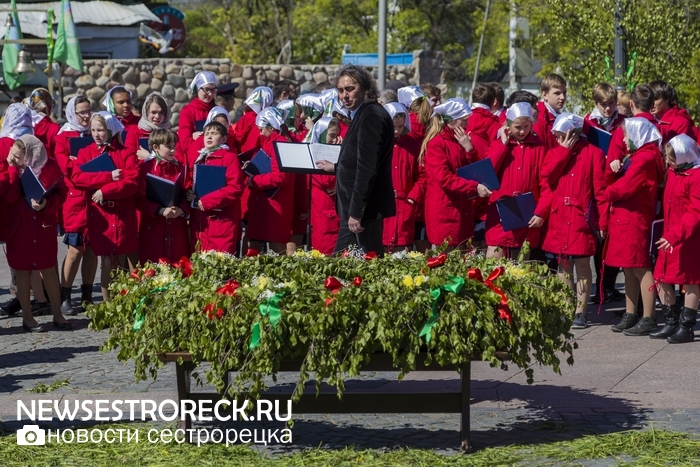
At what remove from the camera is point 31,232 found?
9.59m

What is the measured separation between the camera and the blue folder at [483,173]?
9.29 m

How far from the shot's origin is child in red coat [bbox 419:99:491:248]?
966cm

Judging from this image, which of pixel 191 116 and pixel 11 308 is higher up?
pixel 191 116

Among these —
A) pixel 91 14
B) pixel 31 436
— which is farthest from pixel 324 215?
pixel 91 14

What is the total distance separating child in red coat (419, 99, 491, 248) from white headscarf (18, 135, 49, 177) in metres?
3.17

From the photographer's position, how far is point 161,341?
5.74 meters

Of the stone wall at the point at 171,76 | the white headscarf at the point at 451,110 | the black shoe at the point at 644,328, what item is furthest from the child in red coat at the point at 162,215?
the stone wall at the point at 171,76

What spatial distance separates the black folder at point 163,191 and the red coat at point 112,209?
13 cm

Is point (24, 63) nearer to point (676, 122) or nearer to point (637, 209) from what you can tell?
point (676, 122)

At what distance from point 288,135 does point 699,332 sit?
412 cm

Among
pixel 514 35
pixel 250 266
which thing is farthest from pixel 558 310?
pixel 514 35

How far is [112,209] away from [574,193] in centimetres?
387

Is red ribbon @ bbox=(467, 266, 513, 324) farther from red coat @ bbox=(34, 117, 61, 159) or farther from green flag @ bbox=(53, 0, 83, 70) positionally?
green flag @ bbox=(53, 0, 83, 70)

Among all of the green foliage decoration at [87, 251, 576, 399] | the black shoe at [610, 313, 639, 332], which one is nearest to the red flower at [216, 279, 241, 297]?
the green foliage decoration at [87, 251, 576, 399]
